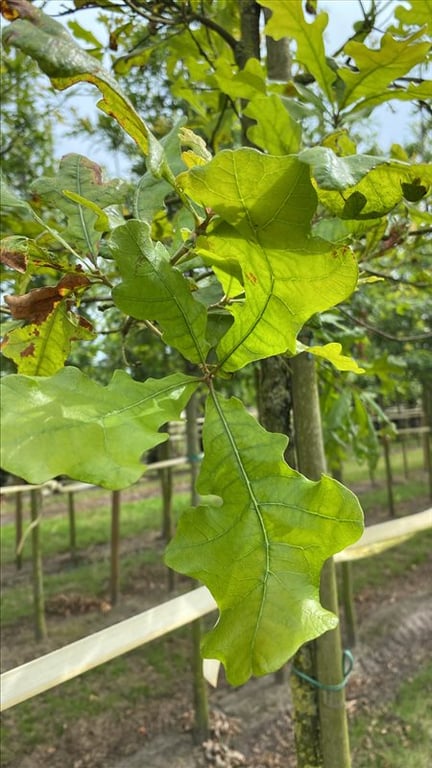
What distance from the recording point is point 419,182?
542 mm

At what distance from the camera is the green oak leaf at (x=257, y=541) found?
17.2 inches

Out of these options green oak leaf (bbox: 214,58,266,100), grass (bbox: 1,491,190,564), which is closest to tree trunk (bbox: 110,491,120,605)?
grass (bbox: 1,491,190,564)

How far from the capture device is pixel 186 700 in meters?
2.85

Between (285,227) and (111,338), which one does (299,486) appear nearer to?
(285,227)

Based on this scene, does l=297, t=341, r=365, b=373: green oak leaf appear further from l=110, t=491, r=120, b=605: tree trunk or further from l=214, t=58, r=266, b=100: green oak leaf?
l=110, t=491, r=120, b=605: tree trunk

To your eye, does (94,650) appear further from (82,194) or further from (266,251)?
(266,251)

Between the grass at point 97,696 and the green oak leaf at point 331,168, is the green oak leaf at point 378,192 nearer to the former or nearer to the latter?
the green oak leaf at point 331,168

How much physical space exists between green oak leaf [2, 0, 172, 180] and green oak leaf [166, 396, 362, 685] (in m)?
0.24

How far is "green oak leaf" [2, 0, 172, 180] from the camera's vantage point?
448 millimetres

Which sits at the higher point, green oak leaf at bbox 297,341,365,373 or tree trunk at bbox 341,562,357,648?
green oak leaf at bbox 297,341,365,373

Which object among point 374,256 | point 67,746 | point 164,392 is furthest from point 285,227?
point 67,746

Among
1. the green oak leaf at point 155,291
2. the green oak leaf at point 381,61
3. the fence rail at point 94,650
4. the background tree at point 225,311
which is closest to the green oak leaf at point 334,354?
the background tree at point 225,311

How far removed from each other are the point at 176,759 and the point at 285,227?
8.70 ft

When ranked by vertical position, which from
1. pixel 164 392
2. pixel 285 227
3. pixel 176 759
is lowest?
pixel 176 759
